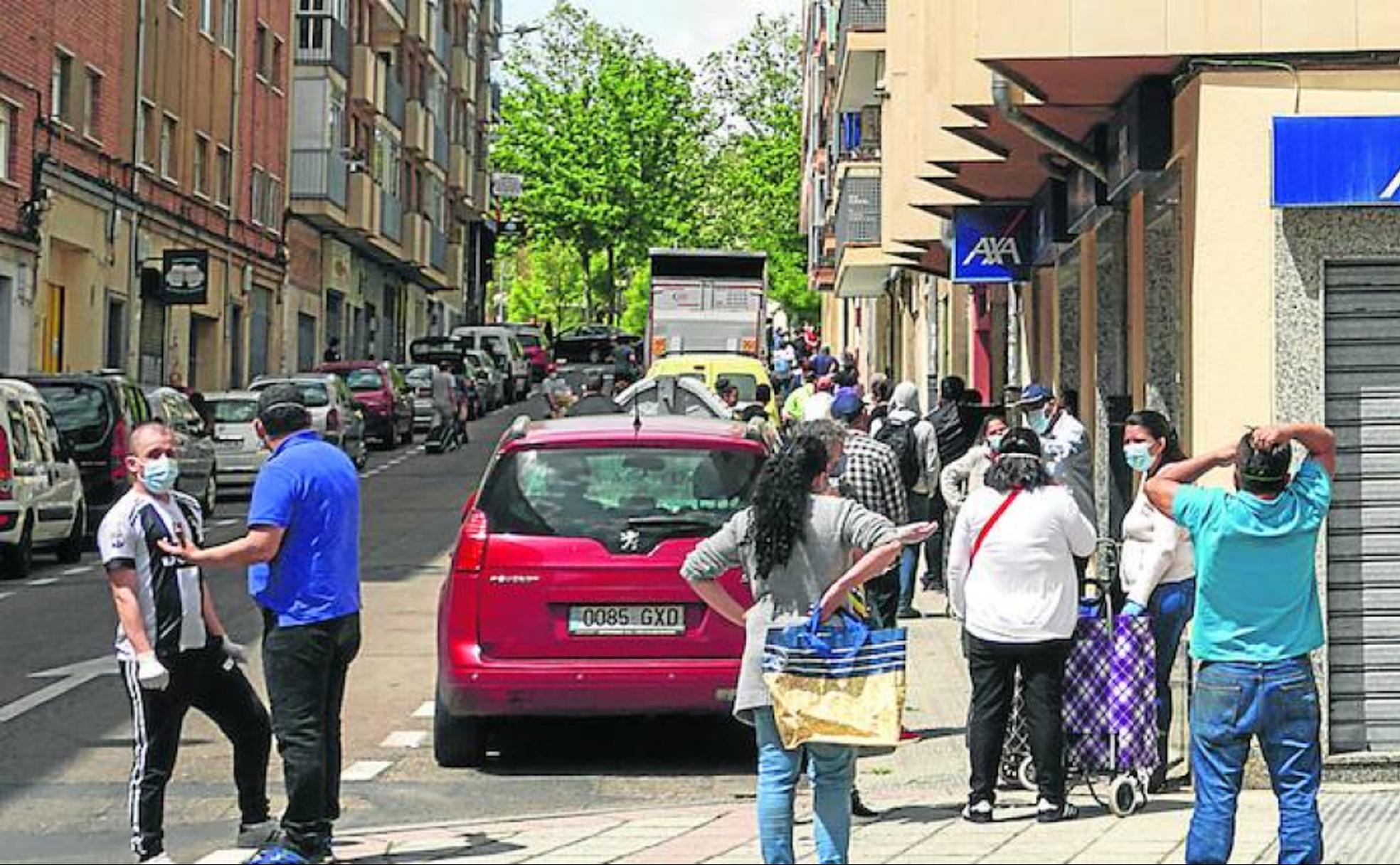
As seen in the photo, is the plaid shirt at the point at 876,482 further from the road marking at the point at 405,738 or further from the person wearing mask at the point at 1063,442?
the road marking at the point at 405,738

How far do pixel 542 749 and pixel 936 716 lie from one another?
7.62 feet

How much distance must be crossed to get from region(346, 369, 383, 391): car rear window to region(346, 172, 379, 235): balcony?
11.0 meters

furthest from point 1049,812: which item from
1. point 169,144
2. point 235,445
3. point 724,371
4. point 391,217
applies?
point 391,217

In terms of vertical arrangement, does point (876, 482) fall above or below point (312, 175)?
below

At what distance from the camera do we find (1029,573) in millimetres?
9281

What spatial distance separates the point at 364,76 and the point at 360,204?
3.47 metres

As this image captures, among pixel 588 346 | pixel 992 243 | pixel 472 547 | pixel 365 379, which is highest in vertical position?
pixel 588 346

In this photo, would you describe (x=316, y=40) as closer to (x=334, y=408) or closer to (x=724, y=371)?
(x=334, y=408)

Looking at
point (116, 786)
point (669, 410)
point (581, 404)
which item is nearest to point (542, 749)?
point (116, 786)

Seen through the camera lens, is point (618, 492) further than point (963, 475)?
No

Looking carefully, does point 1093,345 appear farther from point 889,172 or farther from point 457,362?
point 457,362

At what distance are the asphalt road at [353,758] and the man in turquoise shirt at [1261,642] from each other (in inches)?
128

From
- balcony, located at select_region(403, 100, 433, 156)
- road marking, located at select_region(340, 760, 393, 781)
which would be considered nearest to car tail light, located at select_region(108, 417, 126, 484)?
road marking, located at select_region(340, 760, 393, 781)

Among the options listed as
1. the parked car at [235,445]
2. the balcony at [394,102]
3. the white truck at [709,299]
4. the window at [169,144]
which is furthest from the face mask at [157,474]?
the balcony at [394,102]
